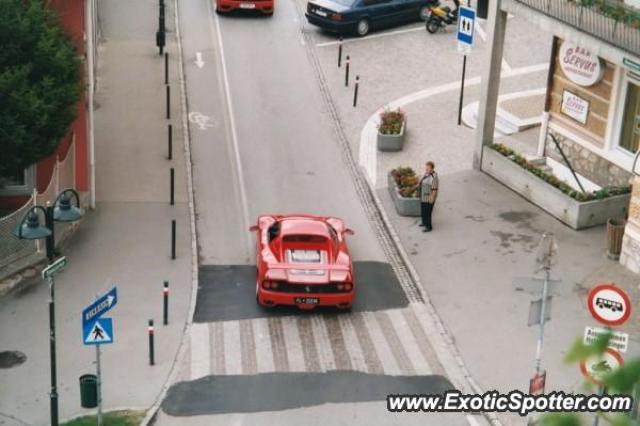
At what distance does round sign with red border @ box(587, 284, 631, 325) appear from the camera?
14.2 m

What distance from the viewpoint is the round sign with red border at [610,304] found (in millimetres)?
14211

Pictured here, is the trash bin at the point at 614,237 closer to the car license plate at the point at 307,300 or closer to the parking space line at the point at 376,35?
the car license plate at the point at 307,300

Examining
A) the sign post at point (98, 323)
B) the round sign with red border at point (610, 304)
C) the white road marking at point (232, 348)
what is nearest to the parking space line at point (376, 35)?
the white road marking at point (232, 348)

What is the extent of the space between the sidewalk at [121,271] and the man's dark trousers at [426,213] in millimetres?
5185

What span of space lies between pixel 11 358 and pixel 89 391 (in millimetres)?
2523

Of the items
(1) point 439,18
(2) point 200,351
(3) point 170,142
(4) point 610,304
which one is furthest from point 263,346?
(1) point 439,18

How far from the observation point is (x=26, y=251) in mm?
22250

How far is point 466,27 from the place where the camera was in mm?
28703

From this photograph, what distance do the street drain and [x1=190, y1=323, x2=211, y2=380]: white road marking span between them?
292 centimetres

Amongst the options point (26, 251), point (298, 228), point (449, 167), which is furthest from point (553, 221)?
point (26, 251)

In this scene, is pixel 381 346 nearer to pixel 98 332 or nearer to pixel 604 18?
pixel 98 332

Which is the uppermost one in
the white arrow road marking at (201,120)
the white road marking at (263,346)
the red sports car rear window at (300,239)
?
the red sports car rear window at (300,239)

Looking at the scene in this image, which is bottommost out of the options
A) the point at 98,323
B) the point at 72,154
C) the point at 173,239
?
the point at 173,239

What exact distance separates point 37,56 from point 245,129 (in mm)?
8843
